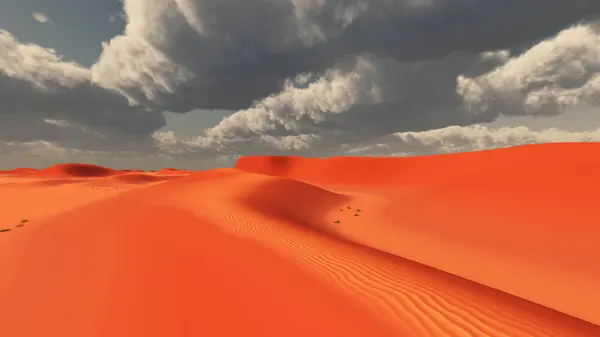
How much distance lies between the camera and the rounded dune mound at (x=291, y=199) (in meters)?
20.8

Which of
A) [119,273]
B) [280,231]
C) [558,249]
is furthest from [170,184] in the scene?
[558,249]

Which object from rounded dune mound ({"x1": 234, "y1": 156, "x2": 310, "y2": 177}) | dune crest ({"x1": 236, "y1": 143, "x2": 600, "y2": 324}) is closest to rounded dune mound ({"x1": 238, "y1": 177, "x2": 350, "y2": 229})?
dune crest ({"x1": 236, "y1": 143, "x2": 600, "y2": 324})

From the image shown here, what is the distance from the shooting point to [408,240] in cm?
1459

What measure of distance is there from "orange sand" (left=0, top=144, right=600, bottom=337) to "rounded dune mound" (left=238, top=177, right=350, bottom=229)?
1.52 metres

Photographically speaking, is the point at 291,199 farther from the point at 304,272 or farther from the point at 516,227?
the point at 304,272

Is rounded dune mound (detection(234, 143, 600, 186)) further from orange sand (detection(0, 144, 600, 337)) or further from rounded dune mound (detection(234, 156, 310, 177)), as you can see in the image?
orange sand (detection(0, 144, 600, 337))

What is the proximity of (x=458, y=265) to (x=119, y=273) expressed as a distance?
38.1ft

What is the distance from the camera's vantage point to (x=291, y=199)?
83.4 feet

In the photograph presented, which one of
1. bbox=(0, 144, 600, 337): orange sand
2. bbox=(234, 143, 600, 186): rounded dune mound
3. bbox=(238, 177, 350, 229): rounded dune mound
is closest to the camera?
bbox=(0, 144, 600, 337): orange sand

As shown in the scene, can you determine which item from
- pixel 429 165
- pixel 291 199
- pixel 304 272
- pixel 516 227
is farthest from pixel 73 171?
pixel 516 227

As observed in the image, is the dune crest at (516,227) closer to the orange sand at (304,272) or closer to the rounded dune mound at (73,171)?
the orange sand at (304,272)

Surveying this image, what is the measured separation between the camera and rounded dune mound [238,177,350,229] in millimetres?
20802

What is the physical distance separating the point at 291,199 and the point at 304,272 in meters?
18.5

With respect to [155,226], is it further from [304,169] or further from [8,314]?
[304,169]
